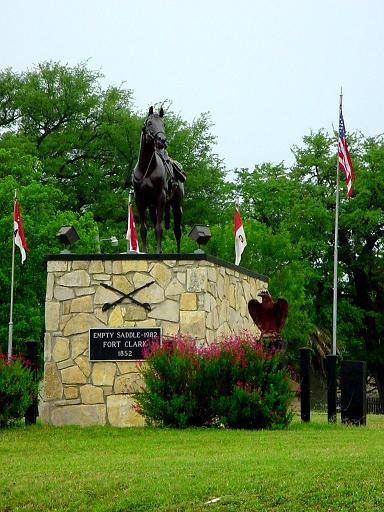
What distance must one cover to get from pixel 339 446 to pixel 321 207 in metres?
34.8

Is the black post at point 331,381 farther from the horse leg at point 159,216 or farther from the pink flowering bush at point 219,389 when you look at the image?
the horse leg at point 159,216

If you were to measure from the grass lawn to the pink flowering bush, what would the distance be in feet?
6.37

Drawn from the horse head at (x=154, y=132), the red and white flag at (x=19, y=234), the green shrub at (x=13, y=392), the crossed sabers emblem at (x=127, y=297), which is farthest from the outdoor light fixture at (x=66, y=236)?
the red and white flag at (x=19, y=234)

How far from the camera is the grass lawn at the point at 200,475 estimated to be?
36.5 feet

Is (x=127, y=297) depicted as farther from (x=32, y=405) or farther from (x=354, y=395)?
(x=354, y=395)

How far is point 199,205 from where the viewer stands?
2135 inches

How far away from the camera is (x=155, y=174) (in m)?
21.9

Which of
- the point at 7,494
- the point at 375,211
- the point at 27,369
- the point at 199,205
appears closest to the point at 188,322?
the point at 27,369

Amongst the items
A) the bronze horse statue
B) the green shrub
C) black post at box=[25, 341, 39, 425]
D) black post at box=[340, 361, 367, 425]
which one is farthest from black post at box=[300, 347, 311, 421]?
the green shrub

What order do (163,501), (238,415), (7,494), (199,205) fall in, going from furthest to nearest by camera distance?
(199,205)
(238,415)
(7,494)
(163,501)

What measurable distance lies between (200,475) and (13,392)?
25.8ft

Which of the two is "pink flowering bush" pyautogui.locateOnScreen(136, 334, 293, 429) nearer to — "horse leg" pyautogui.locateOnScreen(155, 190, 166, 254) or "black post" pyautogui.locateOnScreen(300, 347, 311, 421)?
"black post" pyautogui.locateOnScreen(300, 347, 311, 421)

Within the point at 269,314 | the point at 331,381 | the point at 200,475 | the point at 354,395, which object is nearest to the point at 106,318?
the point at 269,314

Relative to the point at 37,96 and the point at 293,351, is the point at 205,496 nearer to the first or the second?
the point at 293,351
